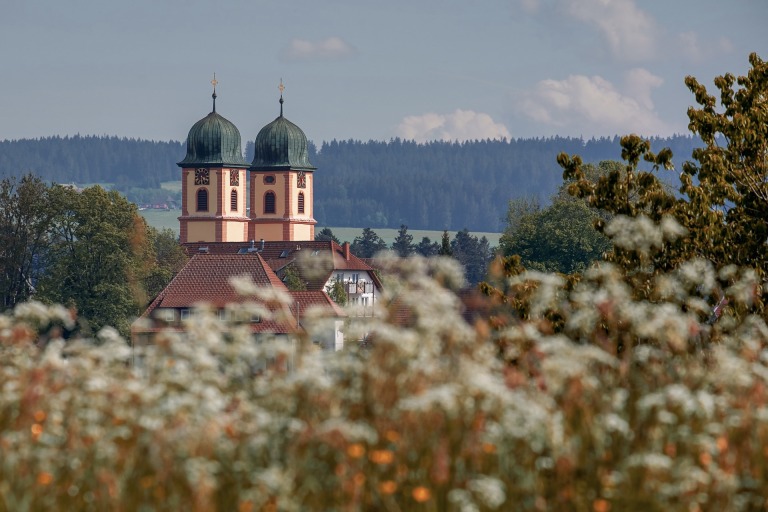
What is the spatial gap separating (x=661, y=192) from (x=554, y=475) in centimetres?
1045

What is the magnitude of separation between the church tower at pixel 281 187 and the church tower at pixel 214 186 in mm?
1337

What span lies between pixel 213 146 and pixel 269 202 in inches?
278

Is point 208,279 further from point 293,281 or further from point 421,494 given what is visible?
point 421,494

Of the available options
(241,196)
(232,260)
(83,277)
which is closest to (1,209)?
(83,277)

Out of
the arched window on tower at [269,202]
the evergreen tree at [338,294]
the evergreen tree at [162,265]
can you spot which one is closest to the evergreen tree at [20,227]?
the evergreen tree at [162,265]

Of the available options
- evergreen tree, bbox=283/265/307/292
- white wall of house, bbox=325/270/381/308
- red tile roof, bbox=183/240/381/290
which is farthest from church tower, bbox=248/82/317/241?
evergreen tree, bbox=283/265/307/292

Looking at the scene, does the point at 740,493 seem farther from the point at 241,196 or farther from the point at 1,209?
the point at 241,196

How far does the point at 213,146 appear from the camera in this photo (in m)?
136

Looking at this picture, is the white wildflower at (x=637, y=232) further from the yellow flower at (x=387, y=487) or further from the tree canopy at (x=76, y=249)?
the tree canopy at (x=76, y=249)

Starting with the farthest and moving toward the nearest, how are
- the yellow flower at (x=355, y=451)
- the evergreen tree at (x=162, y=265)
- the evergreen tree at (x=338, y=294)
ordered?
the evergreen tree at (x=338, y=294) < the evergreen tree at (x=162, y=265) < the yellow flower at (x=355, y=451)

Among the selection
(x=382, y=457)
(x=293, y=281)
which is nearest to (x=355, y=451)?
(x=382, y=457)

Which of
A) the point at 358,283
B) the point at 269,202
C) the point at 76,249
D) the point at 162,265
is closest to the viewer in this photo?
the point at 76,249

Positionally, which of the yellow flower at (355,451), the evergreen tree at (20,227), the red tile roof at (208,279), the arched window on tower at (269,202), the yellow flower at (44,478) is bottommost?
the yellow flower at (44,478)

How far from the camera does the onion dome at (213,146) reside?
445 feet
